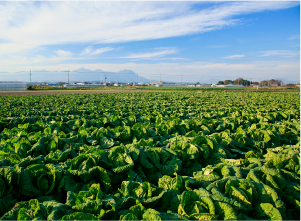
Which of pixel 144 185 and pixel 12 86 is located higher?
pixel 12 86

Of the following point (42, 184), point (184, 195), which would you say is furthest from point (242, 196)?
point (42, 184)

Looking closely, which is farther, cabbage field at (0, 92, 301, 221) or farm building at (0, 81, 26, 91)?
farm building at (0, 81, 26, 91)

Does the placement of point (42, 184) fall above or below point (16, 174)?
below

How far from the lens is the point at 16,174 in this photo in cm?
284

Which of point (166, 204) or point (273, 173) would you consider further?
point (273, 173)

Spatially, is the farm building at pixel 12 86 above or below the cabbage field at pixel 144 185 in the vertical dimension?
above

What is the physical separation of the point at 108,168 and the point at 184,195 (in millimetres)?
1703

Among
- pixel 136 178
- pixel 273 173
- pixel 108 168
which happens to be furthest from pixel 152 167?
pixel 273 173

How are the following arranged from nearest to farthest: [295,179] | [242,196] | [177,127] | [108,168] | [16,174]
A: [242,196] < [16,174] < [295,179] < [108,168] < [177,127]

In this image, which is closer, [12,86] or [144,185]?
[144,185]

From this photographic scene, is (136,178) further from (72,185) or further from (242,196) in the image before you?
(242,196)

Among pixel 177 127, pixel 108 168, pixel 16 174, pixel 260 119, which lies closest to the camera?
pixel 16 174

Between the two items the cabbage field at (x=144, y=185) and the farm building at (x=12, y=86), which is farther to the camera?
the farm building at (x=12, y=86)

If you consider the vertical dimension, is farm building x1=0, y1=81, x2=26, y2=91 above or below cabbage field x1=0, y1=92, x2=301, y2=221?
above
